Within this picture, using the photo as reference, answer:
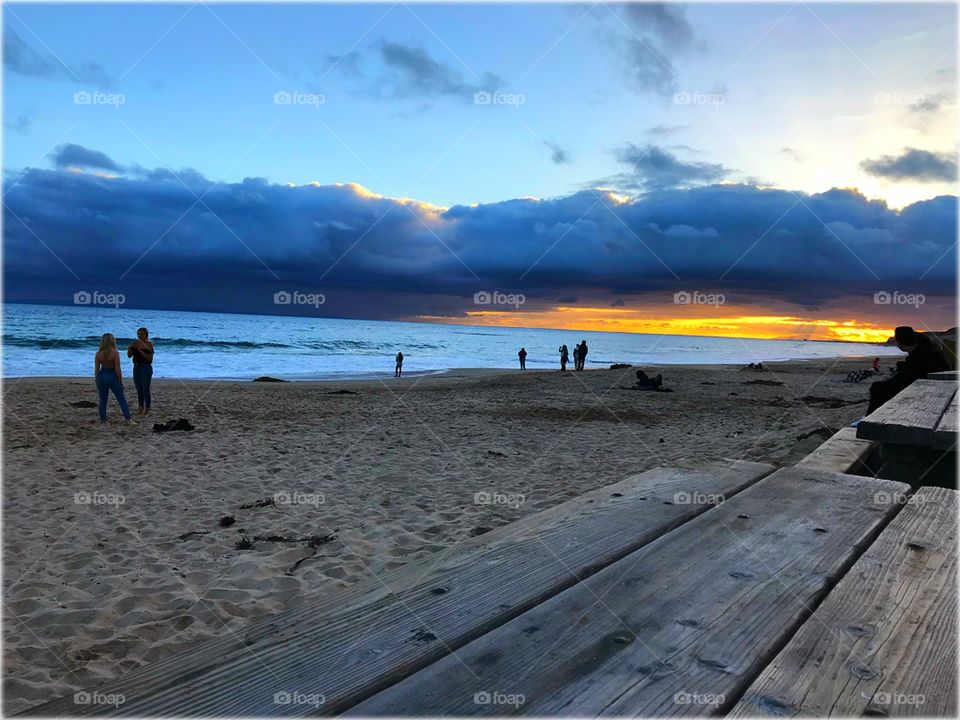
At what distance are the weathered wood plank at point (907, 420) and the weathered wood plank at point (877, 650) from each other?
1.73 m

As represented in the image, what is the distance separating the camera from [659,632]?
1309 millimetres

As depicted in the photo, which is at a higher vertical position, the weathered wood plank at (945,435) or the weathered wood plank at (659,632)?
the weathered wood plank at (945,435)

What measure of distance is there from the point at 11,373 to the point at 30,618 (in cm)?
2572

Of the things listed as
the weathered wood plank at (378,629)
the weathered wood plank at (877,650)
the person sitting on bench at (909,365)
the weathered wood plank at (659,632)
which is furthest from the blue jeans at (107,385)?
the weathered wood plank at (877,650)

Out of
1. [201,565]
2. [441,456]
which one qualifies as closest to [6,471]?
[201,565]

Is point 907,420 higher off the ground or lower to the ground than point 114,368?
lower

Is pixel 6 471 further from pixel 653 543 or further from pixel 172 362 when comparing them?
pixel 172 362

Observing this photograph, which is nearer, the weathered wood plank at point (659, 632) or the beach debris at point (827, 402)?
the weathered wood plank at point (659, 632)

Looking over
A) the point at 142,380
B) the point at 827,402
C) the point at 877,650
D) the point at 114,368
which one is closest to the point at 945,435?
the point at 877,650

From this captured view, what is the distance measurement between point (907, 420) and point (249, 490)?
6328 millimetres

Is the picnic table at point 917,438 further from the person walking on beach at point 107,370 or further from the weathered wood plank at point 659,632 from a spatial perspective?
the person walking on beach at point 107,370

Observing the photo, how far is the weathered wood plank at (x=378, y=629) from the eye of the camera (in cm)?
117

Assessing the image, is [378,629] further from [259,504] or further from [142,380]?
[142,380]

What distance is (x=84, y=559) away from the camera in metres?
4.76
